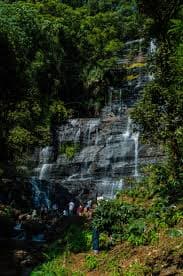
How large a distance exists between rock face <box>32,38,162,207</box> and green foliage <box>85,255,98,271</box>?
69.6 feet

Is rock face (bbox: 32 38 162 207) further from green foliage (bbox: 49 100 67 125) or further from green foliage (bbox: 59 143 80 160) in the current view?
green foliage (bbox: 49 100 67 125)

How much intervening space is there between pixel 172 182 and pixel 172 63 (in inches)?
186

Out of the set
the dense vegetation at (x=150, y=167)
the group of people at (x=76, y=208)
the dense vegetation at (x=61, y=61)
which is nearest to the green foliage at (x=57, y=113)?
the dense vegetation at (x=61, y=61)

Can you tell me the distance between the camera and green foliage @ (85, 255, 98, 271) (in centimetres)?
1512

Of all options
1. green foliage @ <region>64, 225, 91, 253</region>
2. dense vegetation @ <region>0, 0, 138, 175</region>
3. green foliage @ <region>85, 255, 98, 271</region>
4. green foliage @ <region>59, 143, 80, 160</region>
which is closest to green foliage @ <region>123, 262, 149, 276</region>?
green foliage @ <region>85, 255, 98, 271</region>

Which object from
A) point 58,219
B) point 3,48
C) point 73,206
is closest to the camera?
point 3,48

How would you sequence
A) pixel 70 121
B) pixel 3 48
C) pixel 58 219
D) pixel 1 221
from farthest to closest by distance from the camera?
pixel 70 121 < pixel 58 219 < pixel 1 221 < pixel 3 48

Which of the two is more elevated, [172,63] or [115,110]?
[115,110]

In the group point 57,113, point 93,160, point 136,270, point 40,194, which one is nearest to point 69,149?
point 93,160

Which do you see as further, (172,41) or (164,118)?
(172,41)

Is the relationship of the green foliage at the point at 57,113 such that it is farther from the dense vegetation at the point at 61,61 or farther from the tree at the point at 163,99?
the tree at the point at 163,99

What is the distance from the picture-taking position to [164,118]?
19.3 m

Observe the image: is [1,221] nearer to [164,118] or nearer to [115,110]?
[164,118]

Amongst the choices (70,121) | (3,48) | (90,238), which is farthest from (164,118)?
(70,121)
